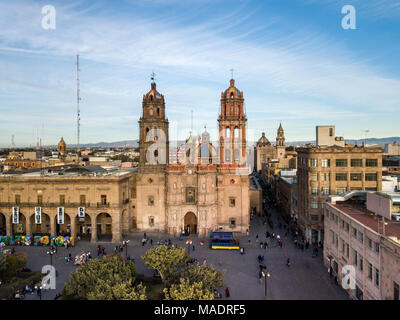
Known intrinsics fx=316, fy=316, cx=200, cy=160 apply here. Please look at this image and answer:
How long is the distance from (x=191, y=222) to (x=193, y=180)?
7324 millimetres

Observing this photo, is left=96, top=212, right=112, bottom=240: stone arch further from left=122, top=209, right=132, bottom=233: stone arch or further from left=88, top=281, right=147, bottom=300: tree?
left=88, top=281, right=147, bottom=300: tree

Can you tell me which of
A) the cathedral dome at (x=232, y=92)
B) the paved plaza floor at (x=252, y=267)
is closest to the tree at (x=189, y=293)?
the paved plaza floor at (x=252, y=267)

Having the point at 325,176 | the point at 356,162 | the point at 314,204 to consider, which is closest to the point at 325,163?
the point at 325,176

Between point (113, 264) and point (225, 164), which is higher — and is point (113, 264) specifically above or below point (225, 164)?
below

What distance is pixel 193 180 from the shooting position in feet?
172

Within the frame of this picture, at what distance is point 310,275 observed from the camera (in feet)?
117

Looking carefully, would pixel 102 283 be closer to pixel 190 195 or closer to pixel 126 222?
pixel 190 195

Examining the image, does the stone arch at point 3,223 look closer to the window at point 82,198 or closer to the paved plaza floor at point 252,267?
the paved plaza floor at point 252,267

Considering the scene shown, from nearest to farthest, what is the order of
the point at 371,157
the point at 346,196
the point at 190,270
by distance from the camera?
the point at 190,270 < the point at 346,196 < the point at 371,157

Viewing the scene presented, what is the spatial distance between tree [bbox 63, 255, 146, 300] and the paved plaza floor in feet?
22.0

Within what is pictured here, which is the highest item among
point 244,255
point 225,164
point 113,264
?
point 225,164
